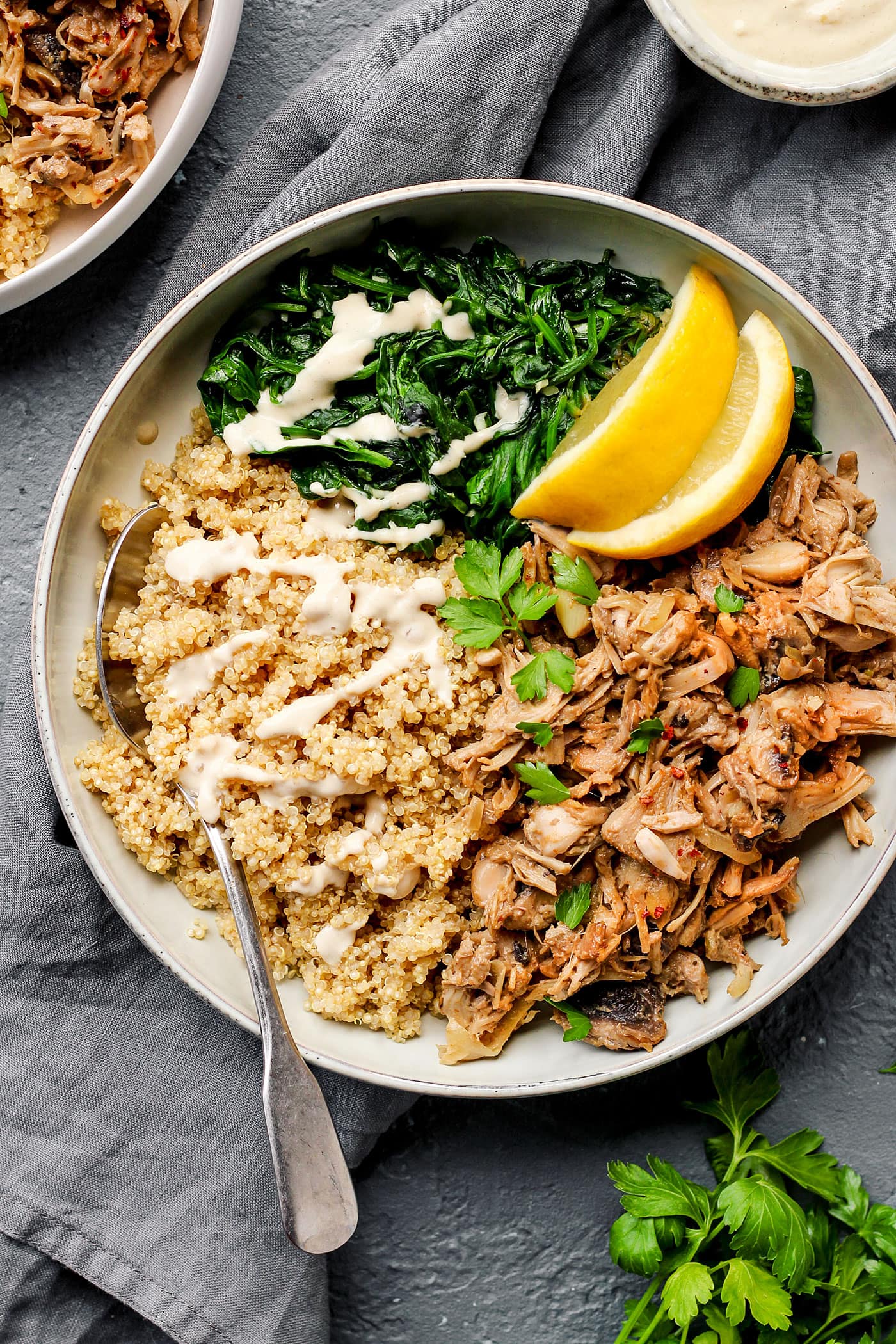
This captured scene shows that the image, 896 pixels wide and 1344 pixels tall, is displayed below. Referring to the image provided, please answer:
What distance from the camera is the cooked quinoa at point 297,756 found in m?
2.47

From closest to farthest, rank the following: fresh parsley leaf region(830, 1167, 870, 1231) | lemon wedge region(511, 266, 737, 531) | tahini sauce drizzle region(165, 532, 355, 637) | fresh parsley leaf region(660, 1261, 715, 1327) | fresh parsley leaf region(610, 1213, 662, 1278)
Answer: lemon wedge region(511, 266, 737, 531), tahini sauce drizzle region(165, 532, 355, 637), fresh parsley leaf region(660, 1261, 715, 1327), fresh parsley leaf region(610, 1213, 662, 1278), fresh parsley leaf region(830, 1167, 870, 1231)

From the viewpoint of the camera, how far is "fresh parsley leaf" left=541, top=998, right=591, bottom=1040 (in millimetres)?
2486

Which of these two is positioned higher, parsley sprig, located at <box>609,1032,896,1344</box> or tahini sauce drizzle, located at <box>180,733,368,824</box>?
tahini sauce drizzle, located at <box>180,733,368,824</box>

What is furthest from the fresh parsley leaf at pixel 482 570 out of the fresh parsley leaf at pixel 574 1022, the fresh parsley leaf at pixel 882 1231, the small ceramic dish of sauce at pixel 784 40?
the fresh parsley leaf at pixel 882 1231

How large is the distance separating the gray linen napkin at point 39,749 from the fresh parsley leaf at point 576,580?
40.4 inches

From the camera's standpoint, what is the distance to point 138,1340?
9.50ft

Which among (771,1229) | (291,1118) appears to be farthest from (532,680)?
(771,1229)

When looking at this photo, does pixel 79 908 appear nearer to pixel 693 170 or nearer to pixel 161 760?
pixel 161 760

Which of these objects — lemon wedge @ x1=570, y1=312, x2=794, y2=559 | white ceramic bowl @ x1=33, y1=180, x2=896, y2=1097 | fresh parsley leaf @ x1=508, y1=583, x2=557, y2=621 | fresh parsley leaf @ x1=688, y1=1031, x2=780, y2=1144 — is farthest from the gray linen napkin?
fresh parsley leaf @ x1=508, y1=583, x2=557, y2=621

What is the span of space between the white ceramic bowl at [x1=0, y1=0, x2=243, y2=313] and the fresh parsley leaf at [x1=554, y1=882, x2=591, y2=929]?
6.73 ft

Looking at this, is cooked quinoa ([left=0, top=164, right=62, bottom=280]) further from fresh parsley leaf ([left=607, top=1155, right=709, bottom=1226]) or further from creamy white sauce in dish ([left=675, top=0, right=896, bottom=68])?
fresh parsley leaf ([left=607, top=1155, right=709, bottom=1226])

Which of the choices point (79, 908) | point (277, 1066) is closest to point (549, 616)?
point (277, 1066)

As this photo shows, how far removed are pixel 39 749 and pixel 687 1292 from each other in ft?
7.16

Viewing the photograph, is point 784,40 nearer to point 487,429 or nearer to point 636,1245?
point 487,429
